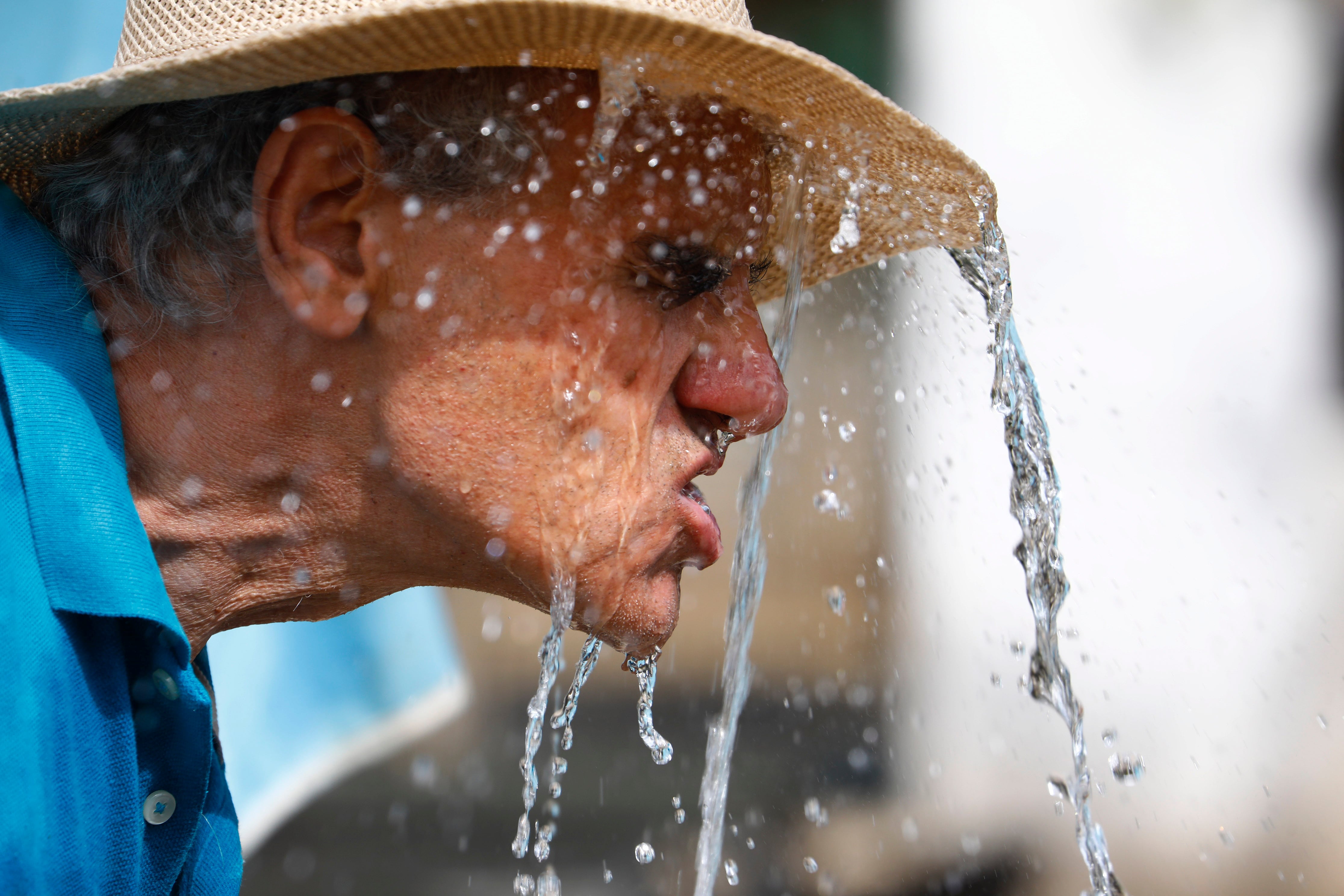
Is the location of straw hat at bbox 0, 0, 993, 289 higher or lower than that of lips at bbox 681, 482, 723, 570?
higher

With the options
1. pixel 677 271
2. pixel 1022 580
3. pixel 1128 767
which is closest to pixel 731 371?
pixel 677 271

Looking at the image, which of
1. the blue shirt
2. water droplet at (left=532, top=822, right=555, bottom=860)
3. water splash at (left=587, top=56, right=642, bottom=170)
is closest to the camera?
the blue shirt

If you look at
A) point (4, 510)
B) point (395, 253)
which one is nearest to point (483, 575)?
point (395, 253)

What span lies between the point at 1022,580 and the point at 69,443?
280 centimetres

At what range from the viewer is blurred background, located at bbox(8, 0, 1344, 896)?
9.89 feet

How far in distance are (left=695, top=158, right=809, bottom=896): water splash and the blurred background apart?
12.6 inches

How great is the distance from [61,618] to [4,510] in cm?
12

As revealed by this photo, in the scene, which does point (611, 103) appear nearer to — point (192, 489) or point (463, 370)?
point (463, 370)

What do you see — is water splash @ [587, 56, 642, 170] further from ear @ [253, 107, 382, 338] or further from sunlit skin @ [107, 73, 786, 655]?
ear @ [253, 107, 382, 338]

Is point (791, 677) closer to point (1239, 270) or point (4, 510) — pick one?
point (1239, 270)

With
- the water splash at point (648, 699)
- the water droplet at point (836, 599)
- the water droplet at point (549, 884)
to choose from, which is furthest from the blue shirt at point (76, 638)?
the water droplet at point (836, 599)

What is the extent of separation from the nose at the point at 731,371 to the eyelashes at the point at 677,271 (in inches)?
1.3

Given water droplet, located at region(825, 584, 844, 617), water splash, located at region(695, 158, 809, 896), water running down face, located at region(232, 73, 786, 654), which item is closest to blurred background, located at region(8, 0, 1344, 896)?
water droplet, located at region(825, 584, 844, 617)

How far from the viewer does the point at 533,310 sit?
1139mm
